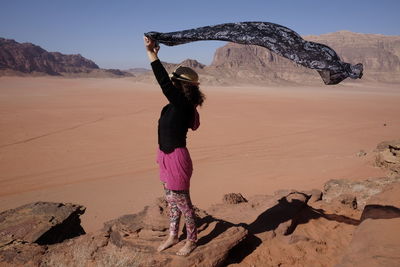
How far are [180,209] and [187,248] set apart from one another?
0.35 metres

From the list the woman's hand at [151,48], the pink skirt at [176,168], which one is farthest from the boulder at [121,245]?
the woman's hand at [151,48]

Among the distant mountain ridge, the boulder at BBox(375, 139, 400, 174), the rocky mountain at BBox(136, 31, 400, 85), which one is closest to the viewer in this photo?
the boulder at BBox(375, 139, 400, 174)

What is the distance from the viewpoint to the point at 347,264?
2574 mm

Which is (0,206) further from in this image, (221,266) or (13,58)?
(13,58)

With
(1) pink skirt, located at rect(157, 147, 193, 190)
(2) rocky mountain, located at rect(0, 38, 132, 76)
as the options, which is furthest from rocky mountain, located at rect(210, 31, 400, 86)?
(1) pink skirt, located at rect(157, 147, 193, 190)

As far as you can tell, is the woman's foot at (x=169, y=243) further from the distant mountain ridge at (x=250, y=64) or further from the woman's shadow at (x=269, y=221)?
the distant mountain ridge at (x=250, y=64)

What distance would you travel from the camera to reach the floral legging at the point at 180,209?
2785 millimetres

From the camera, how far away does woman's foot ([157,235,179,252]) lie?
287cm

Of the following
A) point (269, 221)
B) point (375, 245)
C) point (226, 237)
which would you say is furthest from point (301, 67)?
point (226, 237)

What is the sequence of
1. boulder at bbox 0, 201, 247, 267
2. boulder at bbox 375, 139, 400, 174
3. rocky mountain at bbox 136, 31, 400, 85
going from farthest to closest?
rocky mountain at bbox 136, 31, 400, 85 → boulder at bbox 375, 139, 400, 174 → boulder at bbox 0, 201, 247, 267

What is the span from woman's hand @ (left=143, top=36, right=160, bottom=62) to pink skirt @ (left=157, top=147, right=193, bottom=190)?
31.7 inches

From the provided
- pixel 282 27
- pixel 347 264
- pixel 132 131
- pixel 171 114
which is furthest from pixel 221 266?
pixel 132 131

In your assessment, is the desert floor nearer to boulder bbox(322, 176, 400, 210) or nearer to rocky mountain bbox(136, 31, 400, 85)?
boulder bbox(322, 176, 400, 210)

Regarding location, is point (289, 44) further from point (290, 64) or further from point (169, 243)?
point (290, 64)
